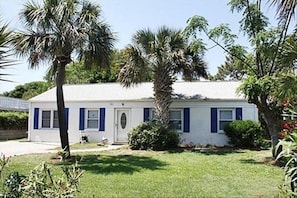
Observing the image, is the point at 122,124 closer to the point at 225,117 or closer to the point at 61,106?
the point at 225,117

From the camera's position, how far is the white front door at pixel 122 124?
75.4 ft

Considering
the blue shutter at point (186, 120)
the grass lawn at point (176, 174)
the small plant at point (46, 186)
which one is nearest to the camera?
the small plant at point (46, 186)

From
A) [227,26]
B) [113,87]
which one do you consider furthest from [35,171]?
[113,87]

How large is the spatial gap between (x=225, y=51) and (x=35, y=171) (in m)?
12.3

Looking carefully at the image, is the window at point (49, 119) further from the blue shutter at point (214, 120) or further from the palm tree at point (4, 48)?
the palm tree at point (4, 48)

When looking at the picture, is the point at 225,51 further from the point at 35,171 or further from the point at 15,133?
the point at 15,133

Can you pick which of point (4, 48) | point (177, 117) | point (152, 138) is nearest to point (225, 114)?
point (177, 117)

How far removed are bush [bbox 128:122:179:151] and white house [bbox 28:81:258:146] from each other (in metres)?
2.28

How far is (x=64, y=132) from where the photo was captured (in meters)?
15.6

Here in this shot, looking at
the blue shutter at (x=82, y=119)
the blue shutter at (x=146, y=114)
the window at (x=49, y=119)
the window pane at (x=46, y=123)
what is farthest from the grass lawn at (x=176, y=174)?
the window pane at (x=46, y=123)

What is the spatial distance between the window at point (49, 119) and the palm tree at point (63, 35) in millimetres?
9327

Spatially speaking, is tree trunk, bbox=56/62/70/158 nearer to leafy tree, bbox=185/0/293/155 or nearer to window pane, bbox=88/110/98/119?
leafy tree, bbox=185/0/293/155

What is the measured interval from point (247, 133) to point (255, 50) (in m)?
6.18

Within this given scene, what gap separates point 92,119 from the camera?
23.8 metres
